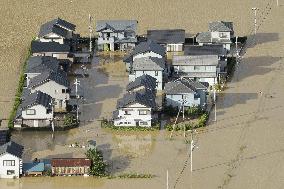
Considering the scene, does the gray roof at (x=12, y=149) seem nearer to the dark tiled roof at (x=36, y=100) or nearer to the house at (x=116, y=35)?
the dark tiled roof at (x=36, y=100)

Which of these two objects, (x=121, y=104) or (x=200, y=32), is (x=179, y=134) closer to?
(x=121, y=104)

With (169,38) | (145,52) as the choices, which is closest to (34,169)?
(145,52)

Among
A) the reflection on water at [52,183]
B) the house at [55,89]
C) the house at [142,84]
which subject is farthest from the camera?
the house at [55,89]

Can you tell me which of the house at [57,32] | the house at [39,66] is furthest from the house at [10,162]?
the house at [57,32]

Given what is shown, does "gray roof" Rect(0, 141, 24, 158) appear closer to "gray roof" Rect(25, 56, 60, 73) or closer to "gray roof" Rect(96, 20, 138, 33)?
"gray roof" Rect(25, 56, 60, 73)

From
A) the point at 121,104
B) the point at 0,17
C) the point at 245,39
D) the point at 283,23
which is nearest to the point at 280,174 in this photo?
the point at 121,104

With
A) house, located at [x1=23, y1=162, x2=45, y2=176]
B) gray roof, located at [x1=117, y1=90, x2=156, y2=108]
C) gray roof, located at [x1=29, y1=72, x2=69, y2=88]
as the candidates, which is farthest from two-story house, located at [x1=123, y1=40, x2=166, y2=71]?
house, located at [x1=23, y1=162, x2=45, y2=176]

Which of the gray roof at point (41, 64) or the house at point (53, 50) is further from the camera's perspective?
the house at point (53, 50)

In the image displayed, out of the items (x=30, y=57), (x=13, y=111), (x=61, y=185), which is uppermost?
(x=30, y=57)

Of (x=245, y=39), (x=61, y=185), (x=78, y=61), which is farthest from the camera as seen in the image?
(x=245, y=39)
